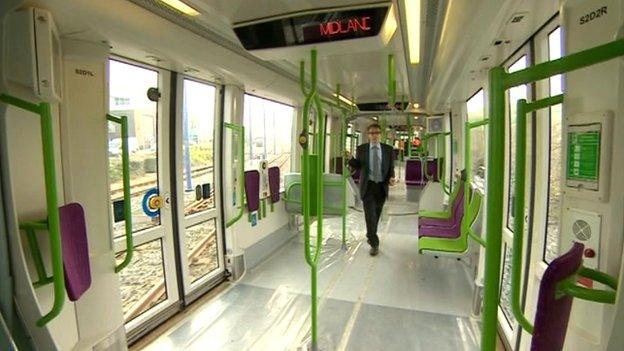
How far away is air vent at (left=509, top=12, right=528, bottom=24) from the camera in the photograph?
176 cm

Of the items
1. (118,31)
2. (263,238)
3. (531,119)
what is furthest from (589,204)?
(263,238)

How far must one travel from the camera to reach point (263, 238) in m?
4.67

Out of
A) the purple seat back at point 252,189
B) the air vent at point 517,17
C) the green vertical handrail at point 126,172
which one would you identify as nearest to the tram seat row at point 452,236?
the air vent at point 517,17

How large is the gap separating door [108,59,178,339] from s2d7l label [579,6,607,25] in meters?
2.88

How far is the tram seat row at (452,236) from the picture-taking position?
11.4ft

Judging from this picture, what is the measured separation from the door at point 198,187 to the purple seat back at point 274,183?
104cm

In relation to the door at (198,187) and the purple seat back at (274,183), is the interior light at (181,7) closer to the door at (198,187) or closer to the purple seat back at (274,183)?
the door at (198,187)

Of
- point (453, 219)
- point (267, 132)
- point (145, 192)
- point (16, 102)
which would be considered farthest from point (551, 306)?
point (267, 132)

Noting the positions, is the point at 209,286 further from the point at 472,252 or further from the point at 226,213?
the point at 472,252

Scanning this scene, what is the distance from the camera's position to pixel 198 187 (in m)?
3.62

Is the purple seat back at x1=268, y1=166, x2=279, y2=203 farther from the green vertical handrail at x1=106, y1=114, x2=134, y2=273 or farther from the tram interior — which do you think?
the green vertical handrail at x1=106, y1=114, x2=134, y2=273

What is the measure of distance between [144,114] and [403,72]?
3.02 meters

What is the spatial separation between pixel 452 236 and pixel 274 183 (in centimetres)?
243

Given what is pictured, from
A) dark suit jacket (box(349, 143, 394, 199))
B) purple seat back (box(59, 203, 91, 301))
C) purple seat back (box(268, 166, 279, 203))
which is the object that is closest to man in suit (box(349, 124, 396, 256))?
dark suit jacket (box(349, 143, 394, 199))
